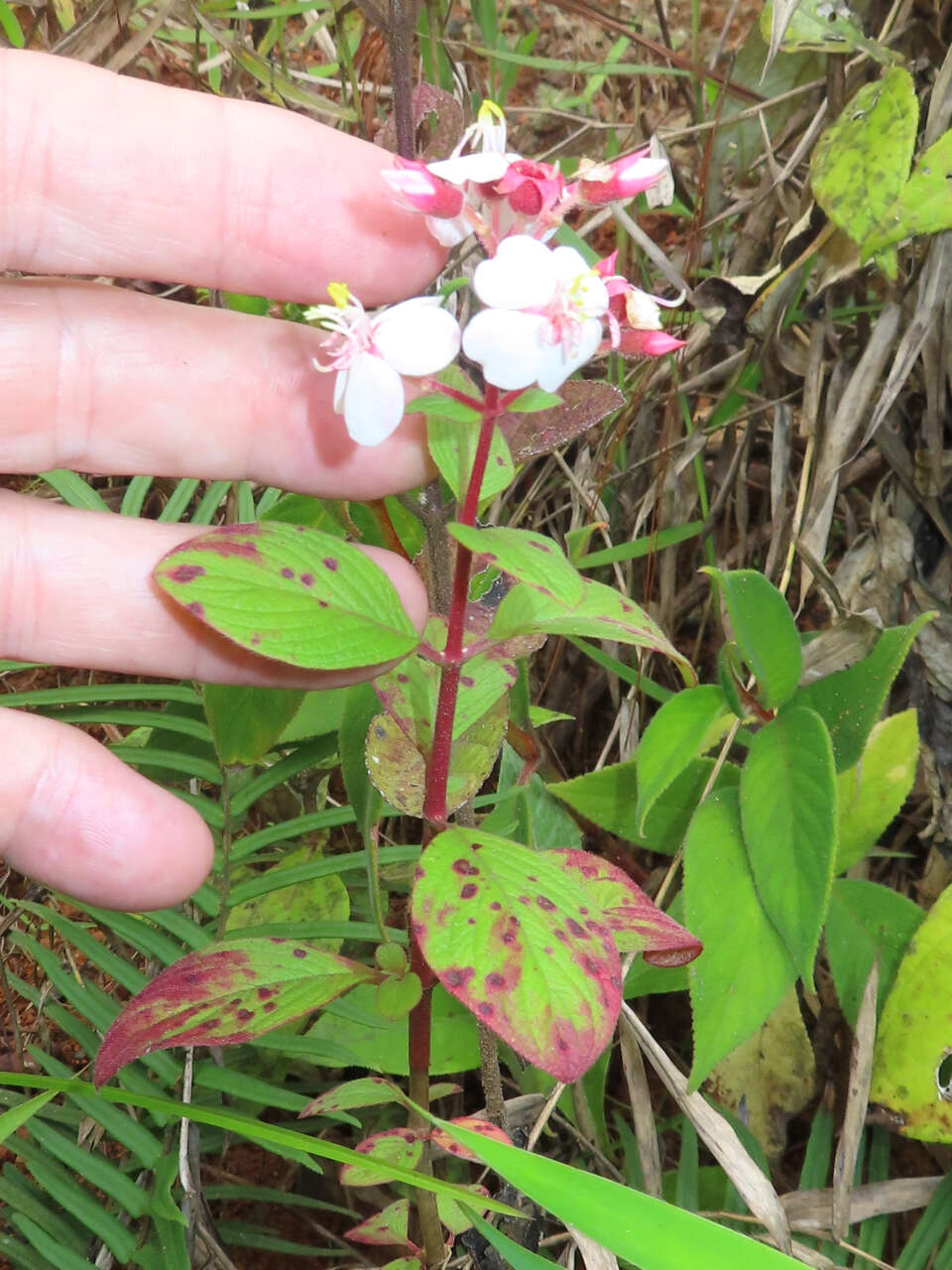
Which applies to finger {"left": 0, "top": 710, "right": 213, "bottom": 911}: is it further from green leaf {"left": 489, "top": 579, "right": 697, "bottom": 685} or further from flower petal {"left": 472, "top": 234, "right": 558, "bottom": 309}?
flower petal {"left": 472, "top": 234, "right": 558, "bottom": 309}

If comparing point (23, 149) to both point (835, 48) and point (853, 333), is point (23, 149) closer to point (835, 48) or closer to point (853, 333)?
point (835, 48)

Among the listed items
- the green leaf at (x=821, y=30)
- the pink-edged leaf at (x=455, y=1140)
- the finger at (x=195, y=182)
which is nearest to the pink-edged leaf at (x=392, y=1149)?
the pink-edged leaf at (x=455, y=1140)

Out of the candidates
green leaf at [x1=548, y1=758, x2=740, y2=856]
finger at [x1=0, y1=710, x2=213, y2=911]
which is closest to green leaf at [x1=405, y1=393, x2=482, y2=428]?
finger at [x1=0, y1=710, x2=213, y2=911]

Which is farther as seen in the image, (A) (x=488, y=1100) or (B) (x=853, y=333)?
(B) (x=853, y=333)

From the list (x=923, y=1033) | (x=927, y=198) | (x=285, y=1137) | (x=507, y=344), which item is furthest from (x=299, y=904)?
(x=927, y=198)

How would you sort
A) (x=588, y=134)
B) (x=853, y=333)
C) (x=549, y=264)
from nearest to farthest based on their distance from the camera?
(x=549, y=264), (x=853, y=333), (x=588, y=134)

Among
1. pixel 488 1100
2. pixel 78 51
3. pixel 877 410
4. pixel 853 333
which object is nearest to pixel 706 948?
pixel 488 1100
